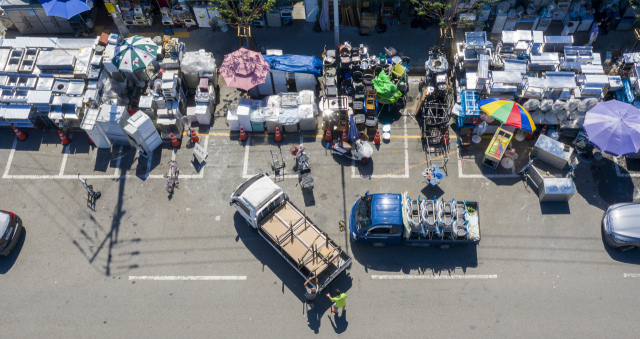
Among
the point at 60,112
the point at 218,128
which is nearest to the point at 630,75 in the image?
the point at 218,128

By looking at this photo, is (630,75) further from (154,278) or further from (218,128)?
(154,278)

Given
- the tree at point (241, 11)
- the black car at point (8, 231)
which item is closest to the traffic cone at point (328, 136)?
the tree at point (241, 11)

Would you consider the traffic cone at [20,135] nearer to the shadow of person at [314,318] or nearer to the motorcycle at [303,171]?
the motorcycle at [303,171]

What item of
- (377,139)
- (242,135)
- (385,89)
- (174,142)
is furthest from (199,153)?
(385,89)

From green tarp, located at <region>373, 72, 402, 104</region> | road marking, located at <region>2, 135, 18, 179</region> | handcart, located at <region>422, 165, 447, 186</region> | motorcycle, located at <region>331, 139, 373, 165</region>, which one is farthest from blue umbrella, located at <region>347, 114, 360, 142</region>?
road marking, located at <region>2, 135, 18, 179</region>

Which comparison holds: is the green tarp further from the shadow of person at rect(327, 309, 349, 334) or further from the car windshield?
the shadow of person at rect(327, 309, 349, 334)
